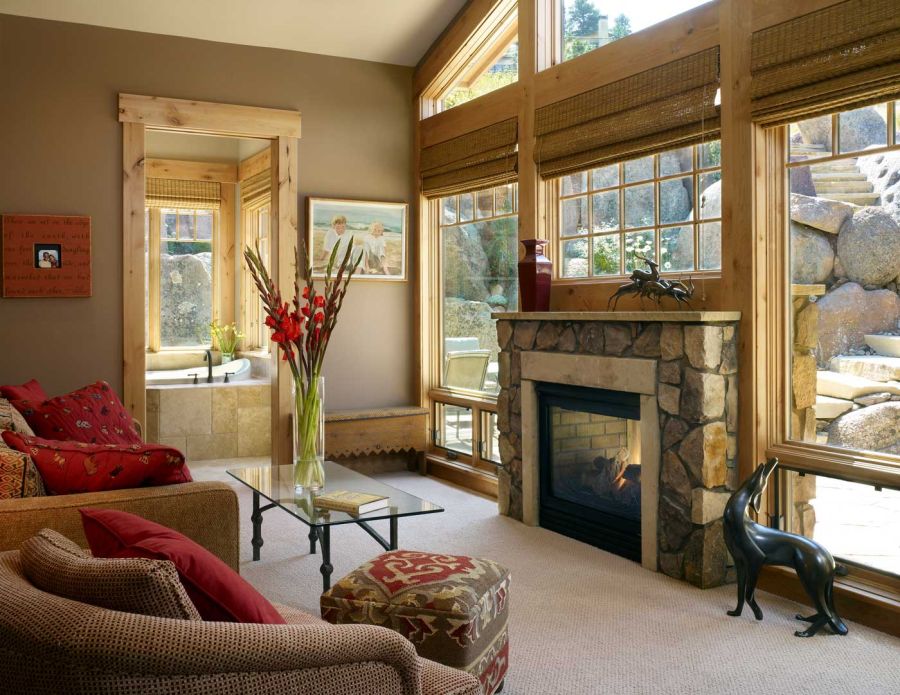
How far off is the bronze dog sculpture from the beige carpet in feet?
0.25

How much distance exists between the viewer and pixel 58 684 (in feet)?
4.10

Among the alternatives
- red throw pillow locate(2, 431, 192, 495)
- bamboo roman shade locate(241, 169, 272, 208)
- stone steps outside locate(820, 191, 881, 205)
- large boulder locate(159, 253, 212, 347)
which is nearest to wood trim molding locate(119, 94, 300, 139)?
bamboo roman shade locate(241, 169, 272, 208)

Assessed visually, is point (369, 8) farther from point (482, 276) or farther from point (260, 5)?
point (482, 276)

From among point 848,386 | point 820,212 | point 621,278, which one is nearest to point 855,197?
point 820,212

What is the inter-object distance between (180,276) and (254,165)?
4.58 ft

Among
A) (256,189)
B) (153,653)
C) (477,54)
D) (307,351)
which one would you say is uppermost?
(477,54)

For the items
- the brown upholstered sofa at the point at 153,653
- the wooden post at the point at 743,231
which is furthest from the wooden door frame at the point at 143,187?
the brown upholstered sofa at the point at 153,653

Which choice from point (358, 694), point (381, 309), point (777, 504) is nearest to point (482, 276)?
point (381, 309)

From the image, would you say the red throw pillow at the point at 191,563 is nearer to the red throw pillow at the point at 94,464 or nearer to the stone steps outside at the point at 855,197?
the red throw pillow at the point at 94,464

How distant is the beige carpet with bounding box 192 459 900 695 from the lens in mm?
2756

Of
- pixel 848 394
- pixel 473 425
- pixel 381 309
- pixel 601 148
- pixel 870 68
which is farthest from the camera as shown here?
pixel 381 309

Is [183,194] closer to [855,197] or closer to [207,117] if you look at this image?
[207,117]

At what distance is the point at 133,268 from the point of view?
→ 17.7ft

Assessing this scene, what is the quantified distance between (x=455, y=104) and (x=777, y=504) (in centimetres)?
360
